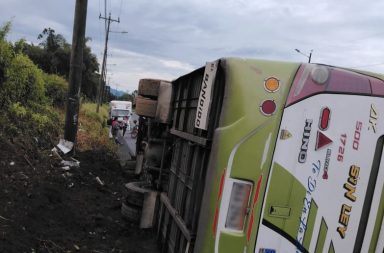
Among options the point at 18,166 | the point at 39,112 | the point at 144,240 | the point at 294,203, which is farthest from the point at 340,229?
the point at 39,112

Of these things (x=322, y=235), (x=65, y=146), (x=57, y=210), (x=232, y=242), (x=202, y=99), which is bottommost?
(x=57, y=210)

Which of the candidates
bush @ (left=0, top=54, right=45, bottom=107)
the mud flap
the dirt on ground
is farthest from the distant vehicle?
the dirt on ground

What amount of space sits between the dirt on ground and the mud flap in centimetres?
97

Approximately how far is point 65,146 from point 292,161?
29.6ft

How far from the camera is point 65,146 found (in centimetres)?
1152

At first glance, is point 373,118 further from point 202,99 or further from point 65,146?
point 65,146

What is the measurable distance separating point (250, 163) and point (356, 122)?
34.6 inches

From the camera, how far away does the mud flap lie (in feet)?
37.2

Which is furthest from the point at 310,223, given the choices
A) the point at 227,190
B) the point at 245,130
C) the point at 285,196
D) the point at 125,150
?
the point at 125,150

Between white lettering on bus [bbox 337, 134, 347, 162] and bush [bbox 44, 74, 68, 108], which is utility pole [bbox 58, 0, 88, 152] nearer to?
bush [bbox 44, 74, 68, 108]

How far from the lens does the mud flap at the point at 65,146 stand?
37.2ft

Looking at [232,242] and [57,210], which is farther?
[57,210]

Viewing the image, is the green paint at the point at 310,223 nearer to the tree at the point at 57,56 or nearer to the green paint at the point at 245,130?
the green paint at the point at 245,130

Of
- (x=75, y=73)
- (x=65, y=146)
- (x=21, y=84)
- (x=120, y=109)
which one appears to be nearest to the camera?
(x=21, y=84)
